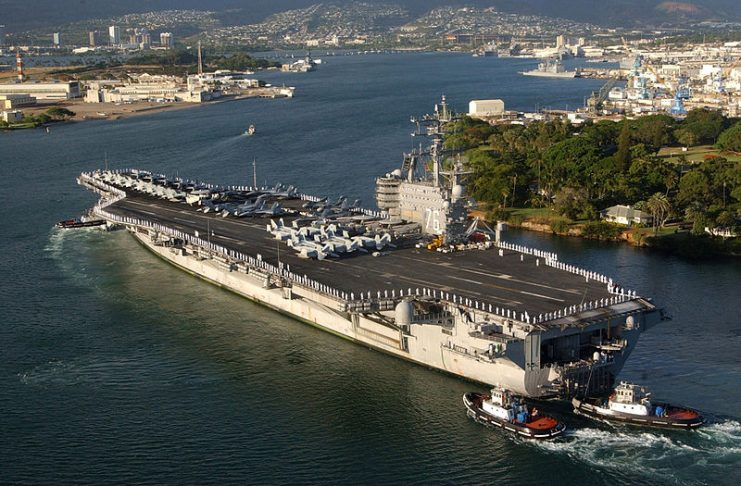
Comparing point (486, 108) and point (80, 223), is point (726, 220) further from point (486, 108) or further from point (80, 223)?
point (486, 108)

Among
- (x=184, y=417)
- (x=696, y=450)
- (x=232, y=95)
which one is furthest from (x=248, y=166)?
(x=232, y=95)

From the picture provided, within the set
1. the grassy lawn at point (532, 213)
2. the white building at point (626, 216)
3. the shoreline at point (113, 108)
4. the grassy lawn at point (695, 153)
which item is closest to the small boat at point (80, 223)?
the grassy lawn at point (532, 213)

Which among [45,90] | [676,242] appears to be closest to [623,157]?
[676,242]

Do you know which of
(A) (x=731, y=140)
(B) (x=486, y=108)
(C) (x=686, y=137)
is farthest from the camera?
(B) (x=486, y=108)

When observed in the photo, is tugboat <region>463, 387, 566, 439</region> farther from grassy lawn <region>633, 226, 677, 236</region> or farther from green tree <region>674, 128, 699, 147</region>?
green tree <region>674, 128, 699, 147</region>

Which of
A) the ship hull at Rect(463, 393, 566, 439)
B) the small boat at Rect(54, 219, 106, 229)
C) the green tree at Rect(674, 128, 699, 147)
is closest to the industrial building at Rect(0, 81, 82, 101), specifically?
the small boat at Rect(54, 219, 106, 229)

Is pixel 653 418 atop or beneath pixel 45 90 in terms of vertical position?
beneath
